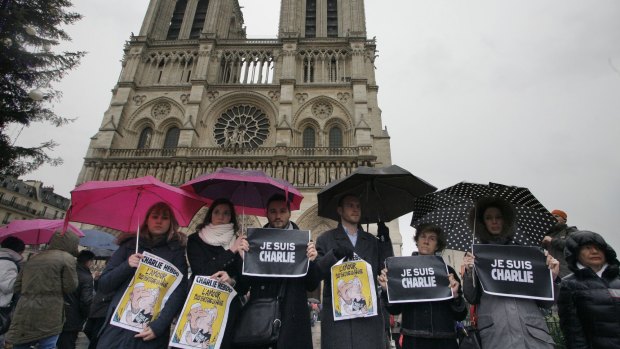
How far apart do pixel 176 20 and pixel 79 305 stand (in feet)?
85.6

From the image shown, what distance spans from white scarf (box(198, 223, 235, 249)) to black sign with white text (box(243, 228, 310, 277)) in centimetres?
25

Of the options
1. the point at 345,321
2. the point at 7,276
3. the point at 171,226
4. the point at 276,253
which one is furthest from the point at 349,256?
the point at 7,276

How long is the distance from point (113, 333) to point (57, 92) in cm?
829

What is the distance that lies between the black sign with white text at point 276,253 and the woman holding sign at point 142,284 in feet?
2.40

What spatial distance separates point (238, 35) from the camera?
102 feet

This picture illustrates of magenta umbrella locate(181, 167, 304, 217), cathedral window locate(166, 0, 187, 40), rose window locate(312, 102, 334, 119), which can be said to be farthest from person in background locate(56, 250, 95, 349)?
cathedral window locate(166, 0, 187, 40)

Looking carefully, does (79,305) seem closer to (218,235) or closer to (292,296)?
(218,235)

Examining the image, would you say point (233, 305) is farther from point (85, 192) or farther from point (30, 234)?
point (30, 234)

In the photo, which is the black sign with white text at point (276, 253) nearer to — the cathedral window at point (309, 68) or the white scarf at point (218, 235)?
the white scarf at point (218, 235)

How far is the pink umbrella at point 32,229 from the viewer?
199 inches

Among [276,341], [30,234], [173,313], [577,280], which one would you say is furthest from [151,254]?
[30,234]

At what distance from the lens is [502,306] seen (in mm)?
2490

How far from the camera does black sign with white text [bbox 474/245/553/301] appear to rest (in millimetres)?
2445

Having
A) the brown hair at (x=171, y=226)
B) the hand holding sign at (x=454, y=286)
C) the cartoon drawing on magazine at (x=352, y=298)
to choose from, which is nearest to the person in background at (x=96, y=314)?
the brown hair at (x=171, y=226)
